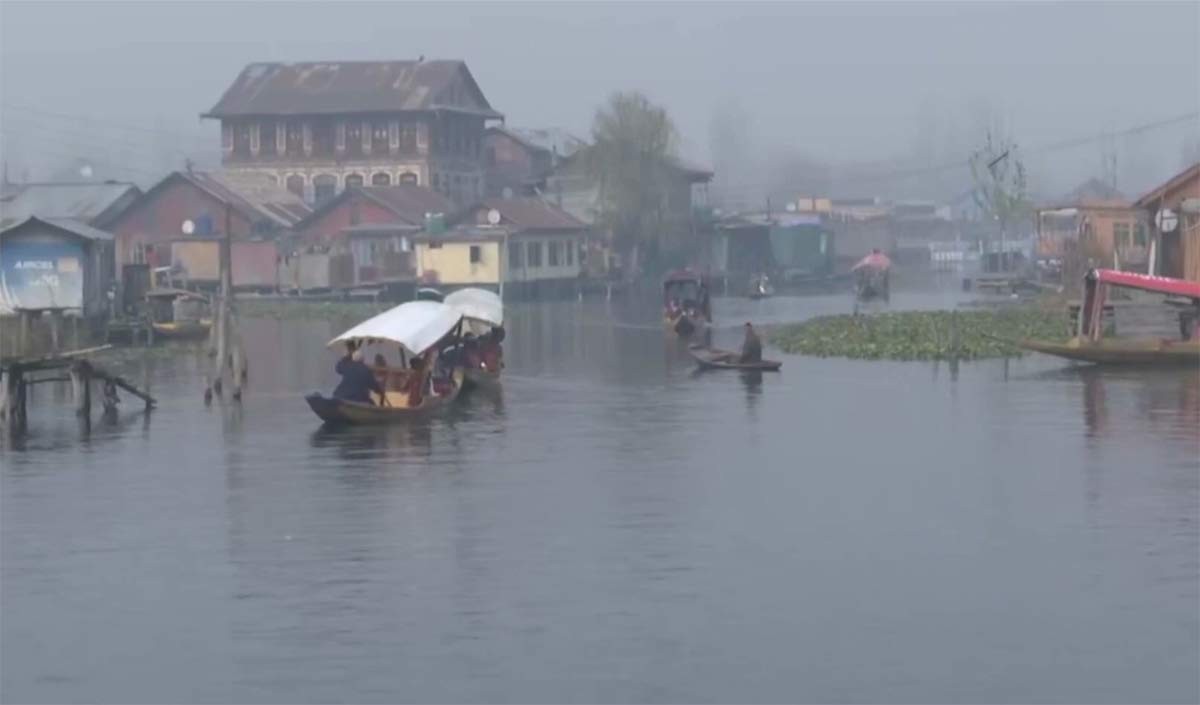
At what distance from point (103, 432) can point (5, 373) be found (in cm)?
167

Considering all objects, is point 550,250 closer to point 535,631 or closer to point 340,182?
point 340,182

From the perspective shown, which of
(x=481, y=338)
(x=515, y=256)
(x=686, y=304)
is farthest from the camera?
(x=515, y=256)

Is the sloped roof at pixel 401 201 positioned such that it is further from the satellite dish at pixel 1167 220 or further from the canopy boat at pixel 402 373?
the canopy boat at pixel 402 373

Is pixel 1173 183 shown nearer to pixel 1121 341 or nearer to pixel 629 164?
pixel 1121 341

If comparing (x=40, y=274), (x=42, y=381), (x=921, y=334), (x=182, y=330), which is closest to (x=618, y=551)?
(x=42, y=381)

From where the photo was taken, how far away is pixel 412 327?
106 ft

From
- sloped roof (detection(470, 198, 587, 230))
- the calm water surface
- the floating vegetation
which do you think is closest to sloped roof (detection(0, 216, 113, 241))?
the calm water surface

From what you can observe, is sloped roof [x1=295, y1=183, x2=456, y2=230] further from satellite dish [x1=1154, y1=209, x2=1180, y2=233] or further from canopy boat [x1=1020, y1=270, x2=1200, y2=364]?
canopy boat [x1=1020, y1=270, x2=1200, y2=364]

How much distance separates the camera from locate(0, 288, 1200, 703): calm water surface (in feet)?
53.7

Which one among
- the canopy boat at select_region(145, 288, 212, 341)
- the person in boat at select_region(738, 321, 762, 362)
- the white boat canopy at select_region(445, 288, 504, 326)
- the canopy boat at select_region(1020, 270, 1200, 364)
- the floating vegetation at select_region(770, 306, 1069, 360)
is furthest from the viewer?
the canopy boat at select_region(145, 288, 212, 341)

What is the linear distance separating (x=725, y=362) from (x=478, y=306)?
213 inches

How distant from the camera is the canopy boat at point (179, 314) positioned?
50.4 metres

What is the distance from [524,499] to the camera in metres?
25.0

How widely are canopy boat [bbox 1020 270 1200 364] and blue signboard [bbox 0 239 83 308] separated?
21.9 meters
